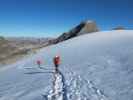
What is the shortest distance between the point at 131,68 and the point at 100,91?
12.2ft

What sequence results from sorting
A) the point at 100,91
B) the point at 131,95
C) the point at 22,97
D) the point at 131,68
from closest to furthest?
the point at 131,95, the point at 100,91, the point at 22,97, the point at 131,68

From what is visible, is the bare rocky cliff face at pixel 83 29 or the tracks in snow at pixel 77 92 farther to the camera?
the bare rocky cliff face at pixel 83 29

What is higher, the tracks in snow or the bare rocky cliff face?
the bare rocky cliff face

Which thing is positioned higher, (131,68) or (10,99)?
(131,68)

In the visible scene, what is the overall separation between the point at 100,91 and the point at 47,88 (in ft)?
10.8

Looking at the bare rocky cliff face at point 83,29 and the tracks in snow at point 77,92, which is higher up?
the bare rocky cliff face at point 83,29

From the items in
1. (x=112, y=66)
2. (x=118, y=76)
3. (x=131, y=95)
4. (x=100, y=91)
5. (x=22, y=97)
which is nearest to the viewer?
(x=131, y=95)

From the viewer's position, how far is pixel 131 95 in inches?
324

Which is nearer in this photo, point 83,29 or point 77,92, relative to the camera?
point 77,92

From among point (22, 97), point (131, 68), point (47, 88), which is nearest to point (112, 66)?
point (131, 68)

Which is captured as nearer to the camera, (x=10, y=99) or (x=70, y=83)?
(x=10, y=99)

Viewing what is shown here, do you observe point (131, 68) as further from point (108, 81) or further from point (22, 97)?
point (22, 97)

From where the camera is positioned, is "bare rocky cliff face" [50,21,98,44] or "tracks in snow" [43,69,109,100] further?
"bare rocky cliff face" [50,21,98,44]

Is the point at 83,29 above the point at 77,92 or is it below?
above
